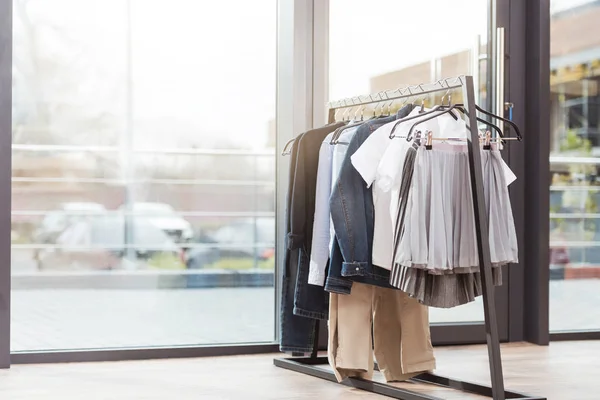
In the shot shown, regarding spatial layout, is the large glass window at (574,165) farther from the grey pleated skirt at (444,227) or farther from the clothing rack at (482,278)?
the grey pleated skirt at (444,227)

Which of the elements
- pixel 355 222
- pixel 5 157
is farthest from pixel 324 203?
pixel 5 157

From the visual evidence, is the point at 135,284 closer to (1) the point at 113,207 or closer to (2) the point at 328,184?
(1) the point at 113,207

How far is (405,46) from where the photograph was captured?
13.0 ft

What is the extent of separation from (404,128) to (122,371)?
151cm

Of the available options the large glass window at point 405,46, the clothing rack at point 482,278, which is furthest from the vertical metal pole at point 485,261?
the large glass window at point 405,46

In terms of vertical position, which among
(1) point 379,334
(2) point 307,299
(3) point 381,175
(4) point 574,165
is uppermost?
(4) point 574,165

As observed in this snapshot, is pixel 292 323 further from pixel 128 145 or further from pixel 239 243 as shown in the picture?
pixel 128 145

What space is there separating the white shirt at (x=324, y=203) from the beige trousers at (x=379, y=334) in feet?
0.38

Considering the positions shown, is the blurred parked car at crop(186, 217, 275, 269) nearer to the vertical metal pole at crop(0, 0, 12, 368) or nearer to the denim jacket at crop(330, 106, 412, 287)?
the vertical metal pole at crop(0, 0, 12, 368)

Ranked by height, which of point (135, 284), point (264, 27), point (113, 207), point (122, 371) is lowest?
point (122, 371)

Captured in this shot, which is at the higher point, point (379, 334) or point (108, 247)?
point (108, 247)

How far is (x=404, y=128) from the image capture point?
291 cm

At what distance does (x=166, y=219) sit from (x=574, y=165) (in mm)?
2078

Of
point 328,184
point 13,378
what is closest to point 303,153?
point 328,184
